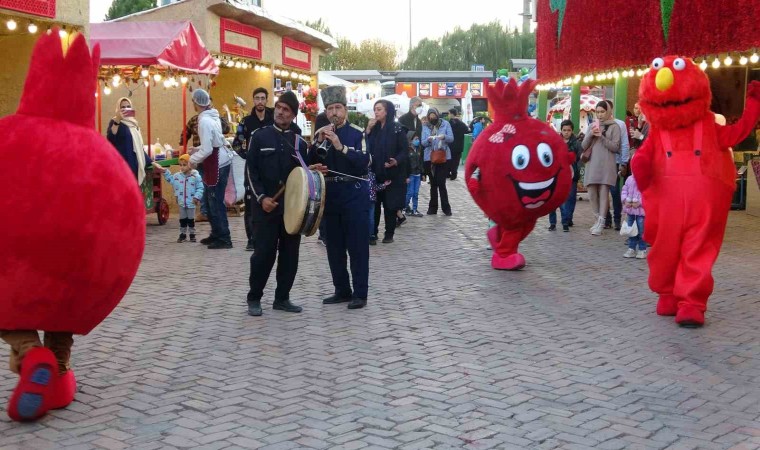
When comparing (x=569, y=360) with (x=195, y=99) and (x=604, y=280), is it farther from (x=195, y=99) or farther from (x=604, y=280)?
(x=195, y=99)

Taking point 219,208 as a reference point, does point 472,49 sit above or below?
above

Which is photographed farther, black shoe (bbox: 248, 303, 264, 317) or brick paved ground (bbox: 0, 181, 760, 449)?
black shoe (bbox: 248, 303, 264, 317)

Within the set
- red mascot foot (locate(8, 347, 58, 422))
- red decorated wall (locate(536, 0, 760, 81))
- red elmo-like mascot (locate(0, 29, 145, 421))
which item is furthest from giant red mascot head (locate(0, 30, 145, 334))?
red decorated wall (locate(536, 0, 760, 81))

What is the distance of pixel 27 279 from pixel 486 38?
6981 centimetres

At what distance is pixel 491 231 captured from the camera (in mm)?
10875

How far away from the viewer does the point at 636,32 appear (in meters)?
14.7

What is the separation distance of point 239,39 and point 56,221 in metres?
14.8

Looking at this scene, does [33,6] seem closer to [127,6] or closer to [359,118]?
[359,118]

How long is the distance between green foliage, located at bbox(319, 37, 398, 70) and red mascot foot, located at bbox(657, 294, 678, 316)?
64.7m

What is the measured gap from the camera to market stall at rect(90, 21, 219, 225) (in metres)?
13.9

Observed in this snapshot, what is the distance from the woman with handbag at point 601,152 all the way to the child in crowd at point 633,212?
83.4 inches

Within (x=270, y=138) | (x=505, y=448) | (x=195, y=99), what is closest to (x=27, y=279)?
(x=505, y=448)

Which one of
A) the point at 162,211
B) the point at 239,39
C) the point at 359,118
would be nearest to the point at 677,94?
the point at 162,211

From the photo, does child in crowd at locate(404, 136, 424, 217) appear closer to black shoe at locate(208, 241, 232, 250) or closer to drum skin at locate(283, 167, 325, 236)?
black shoe at locate(208, 241, 232, 250)
